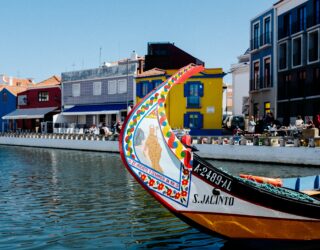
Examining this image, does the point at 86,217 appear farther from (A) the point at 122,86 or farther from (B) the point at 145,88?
(A) the point at 122,86

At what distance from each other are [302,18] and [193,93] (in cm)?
1207

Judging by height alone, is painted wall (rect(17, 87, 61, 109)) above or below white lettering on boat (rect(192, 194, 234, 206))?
above

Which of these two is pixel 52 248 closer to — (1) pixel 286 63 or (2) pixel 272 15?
(1) pixel 286 63

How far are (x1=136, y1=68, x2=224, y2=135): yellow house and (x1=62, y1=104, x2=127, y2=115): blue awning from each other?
6.03 m

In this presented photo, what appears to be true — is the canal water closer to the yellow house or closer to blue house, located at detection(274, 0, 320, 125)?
blue house, located at detection(274, 0, 320, 125)

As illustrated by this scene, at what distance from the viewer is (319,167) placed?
24.4 m

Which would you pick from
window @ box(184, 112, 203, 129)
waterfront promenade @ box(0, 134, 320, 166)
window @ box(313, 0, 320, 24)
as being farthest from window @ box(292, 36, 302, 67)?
waterfront promenade @ box(0, 134, 320, 166)

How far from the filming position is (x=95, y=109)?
50156mm

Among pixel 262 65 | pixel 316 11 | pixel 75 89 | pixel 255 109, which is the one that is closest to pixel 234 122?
pixel 255 109

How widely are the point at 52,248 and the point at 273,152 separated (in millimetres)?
19401

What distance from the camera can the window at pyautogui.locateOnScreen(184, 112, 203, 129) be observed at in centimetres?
4309

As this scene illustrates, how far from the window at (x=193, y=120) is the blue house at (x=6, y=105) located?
98.1 feet

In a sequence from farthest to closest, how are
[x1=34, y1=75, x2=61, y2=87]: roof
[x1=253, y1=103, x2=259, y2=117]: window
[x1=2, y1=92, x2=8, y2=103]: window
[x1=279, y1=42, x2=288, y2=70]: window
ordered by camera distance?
[x1=2, y1=92, x2=8, y2=103]: window → [x1=34, y1=75, x2=61, y2=87]: roof → [x1=253, y1=103, x2=259, y2=117]: window → [x1=279, y1=42, x2=288, y2=70]: window

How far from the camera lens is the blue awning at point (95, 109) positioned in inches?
1872
